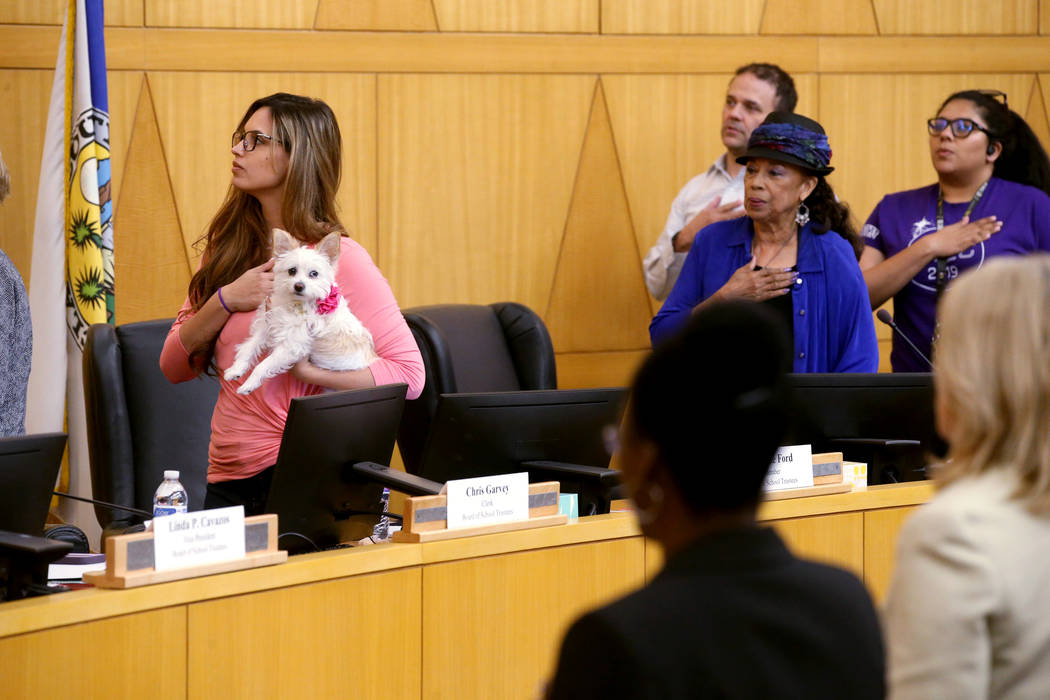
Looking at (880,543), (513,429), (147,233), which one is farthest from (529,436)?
(147,233)

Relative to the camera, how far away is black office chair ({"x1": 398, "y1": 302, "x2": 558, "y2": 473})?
3.55 meters

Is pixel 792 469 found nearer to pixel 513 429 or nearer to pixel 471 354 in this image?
pixel 513 429

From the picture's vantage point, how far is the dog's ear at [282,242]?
2.50 meters

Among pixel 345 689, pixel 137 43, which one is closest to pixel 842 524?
pixel 345 689

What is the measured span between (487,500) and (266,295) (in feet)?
2.19

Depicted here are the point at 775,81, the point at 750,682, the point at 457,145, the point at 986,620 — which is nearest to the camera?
the point at 750,682

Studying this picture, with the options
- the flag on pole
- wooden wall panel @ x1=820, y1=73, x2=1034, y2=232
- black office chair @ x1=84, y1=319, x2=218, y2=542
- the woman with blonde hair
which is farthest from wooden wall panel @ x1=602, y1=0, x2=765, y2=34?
the woman with blonde hair

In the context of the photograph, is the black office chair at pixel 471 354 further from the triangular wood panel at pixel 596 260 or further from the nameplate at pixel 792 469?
the nameplate at pixel 792 469

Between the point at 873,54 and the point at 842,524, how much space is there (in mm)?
3458

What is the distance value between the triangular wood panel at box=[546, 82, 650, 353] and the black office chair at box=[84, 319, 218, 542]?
205 cm

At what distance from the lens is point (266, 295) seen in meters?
2.53

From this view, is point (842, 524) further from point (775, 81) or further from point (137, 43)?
point (137, 43)

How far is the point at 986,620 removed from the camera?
1.21m

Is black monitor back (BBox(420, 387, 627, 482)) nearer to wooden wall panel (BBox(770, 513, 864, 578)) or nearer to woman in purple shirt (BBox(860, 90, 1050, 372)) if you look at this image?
wooden wall panel (BBox(770, 513, 864, 578))
